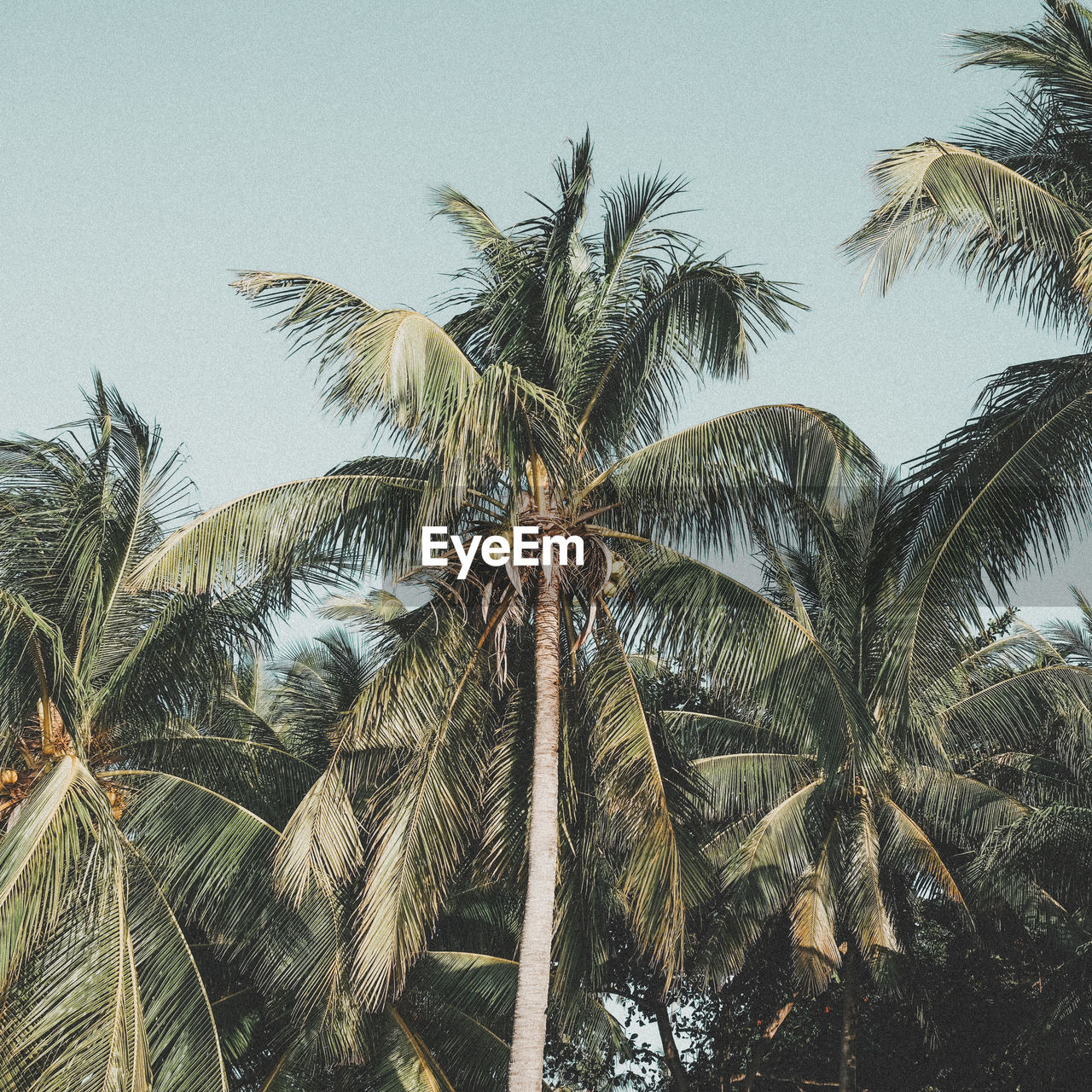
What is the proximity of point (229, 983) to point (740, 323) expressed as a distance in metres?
9.45

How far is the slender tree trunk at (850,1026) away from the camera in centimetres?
1664

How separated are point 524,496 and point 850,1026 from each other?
10.3 metres

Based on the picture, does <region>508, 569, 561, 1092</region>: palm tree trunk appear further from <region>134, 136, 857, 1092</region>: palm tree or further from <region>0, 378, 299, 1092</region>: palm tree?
<region>0, 378, 299, 1092</region>: palm tree

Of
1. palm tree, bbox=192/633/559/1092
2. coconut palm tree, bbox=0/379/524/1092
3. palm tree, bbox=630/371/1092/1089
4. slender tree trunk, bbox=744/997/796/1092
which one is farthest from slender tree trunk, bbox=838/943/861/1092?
coconut palm tree, bbox=0/379/524/1092

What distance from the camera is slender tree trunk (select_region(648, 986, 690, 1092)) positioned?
792 inches

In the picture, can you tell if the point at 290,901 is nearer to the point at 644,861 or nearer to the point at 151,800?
the point at 151,800

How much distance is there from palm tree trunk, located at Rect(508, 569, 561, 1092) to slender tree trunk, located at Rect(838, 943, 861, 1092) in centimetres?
814

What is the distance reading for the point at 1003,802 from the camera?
16.6 m

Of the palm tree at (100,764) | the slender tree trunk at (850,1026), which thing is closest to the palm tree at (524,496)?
the palm tree at (100,764)

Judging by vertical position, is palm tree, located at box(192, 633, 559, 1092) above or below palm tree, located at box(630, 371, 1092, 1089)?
below

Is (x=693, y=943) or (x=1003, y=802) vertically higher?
(x=1003, y=802)

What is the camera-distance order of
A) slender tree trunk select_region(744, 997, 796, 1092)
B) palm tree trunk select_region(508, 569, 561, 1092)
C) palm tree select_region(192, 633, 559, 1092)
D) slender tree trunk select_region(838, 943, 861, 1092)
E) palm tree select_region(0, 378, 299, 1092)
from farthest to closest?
1. slender tree trunk select_region(744, 997, 796, 1092)
2. slender tree trunk select_region(838, 943, 861, 1092)
3. palm tree select_region(192, 633, 559, 1092)
4. palm tree trunk select_region(508, 569, 561, 1092)
5. palm tree select_region(0, 378, 299, 1092)

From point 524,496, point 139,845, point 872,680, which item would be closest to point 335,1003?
point 139,845

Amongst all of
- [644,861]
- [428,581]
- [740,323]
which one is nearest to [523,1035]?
[644,861]
